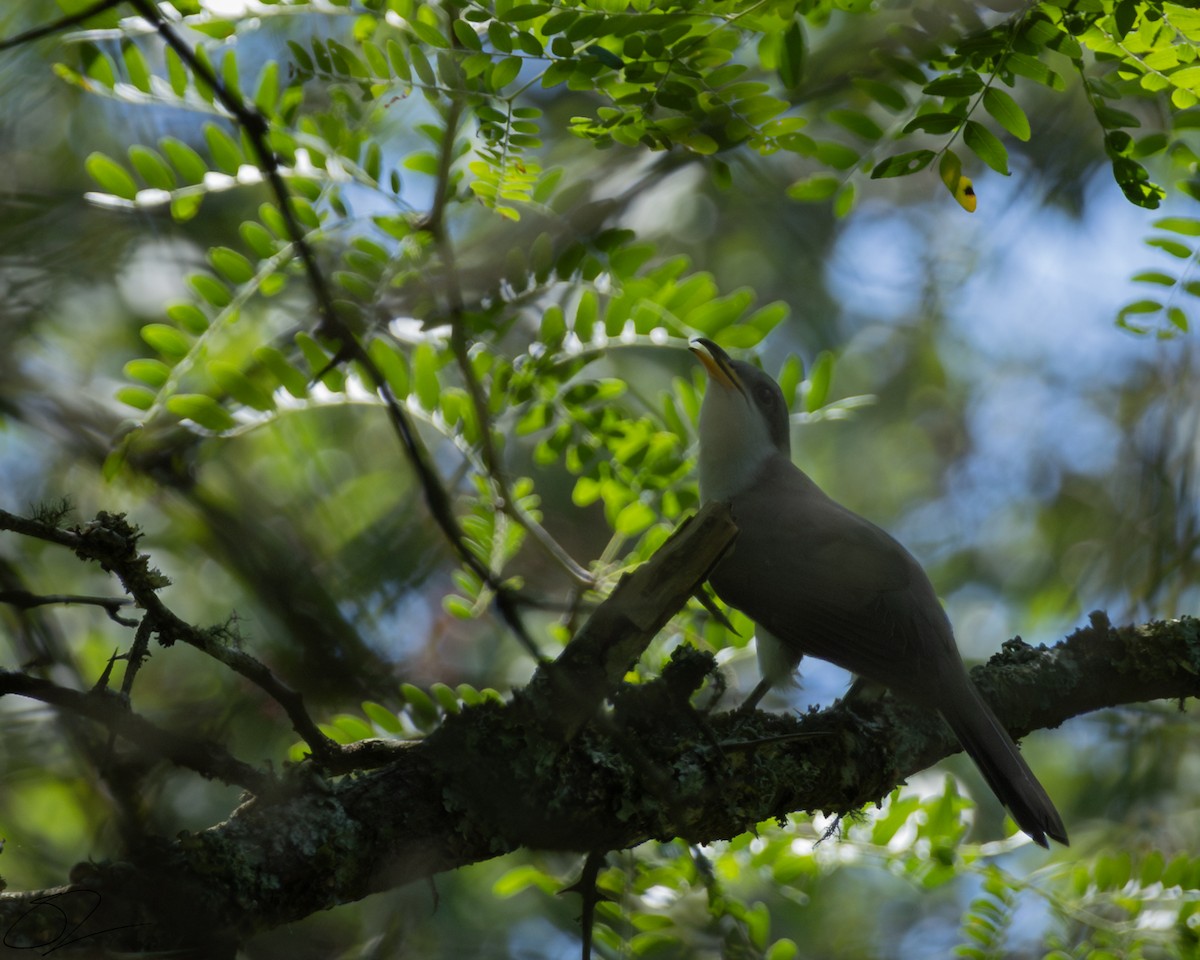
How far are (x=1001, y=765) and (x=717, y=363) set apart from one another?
6.42 feet

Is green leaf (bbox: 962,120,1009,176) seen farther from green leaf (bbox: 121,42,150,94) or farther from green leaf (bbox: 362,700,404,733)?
green leaf (bbox: 121,42,150,94)

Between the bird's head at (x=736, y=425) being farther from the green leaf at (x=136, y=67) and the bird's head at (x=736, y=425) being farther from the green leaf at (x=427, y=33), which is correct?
the green leaf at (x=136, y=67)

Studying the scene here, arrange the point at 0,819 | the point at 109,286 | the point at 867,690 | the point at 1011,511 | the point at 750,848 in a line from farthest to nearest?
the point at 1011,511
the point at 109,286
the point at 867,690
the point at 750,848
the point at 0,819

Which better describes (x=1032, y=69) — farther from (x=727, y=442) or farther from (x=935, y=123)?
(x=727, y=442)

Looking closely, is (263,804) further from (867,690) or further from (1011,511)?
(1011,511)

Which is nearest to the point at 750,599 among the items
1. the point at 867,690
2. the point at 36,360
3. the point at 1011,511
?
the point at 867,690

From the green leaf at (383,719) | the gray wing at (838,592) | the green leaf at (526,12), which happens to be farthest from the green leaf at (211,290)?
the gray wing at (838,592)

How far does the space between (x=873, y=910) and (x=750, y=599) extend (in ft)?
10.5

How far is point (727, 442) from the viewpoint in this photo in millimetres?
4980

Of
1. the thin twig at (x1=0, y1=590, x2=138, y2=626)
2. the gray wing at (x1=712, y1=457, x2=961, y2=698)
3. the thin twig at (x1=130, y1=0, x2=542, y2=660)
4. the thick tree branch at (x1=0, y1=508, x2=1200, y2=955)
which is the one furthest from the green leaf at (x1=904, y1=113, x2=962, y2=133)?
the thin twig at (x1=0, y1=590, x2=138, y2=626)

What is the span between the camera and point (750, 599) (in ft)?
14.0

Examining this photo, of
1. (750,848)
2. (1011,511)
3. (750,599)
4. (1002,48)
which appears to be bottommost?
A: (1011,511)

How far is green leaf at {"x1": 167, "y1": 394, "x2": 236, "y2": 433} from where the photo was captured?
9.63 feet

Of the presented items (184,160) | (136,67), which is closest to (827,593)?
(184,160)
